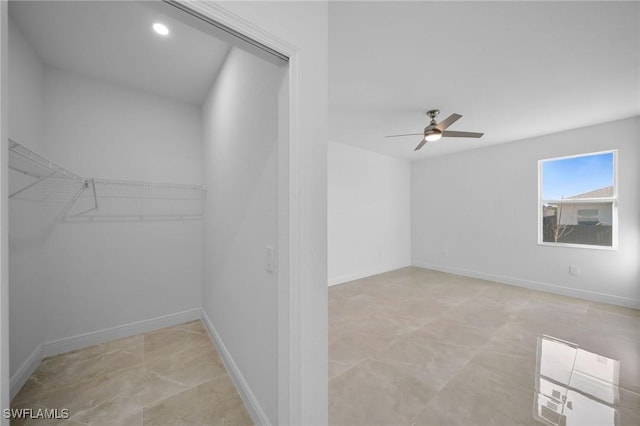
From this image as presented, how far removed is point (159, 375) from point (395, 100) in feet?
11.5

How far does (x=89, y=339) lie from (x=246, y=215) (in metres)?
2.16

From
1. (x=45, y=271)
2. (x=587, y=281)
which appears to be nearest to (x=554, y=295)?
(x=587, y=281)

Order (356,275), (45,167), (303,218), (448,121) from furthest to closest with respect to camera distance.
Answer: (356,275), (448,121), (45,167), (303,218)

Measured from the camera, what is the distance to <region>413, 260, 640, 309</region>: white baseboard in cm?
329

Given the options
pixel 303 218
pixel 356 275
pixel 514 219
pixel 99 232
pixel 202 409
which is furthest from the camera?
pixel 356 275

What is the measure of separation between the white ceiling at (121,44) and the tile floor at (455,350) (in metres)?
2.80

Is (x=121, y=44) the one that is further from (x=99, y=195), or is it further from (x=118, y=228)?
(x=118, y=228)

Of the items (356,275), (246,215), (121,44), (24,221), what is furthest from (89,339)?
(356,275)

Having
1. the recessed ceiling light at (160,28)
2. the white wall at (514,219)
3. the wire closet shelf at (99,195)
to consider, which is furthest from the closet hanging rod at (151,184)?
the white wall at (514,219)

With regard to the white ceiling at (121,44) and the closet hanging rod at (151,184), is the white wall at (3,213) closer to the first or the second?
the white ceiling at (121,44)

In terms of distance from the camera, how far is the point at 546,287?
12.8ft

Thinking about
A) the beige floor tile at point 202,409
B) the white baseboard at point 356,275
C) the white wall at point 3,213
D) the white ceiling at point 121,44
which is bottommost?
the beige floor tile at point 202,409

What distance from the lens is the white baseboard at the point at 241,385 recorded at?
1414mm

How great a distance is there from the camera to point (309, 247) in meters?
1.09
